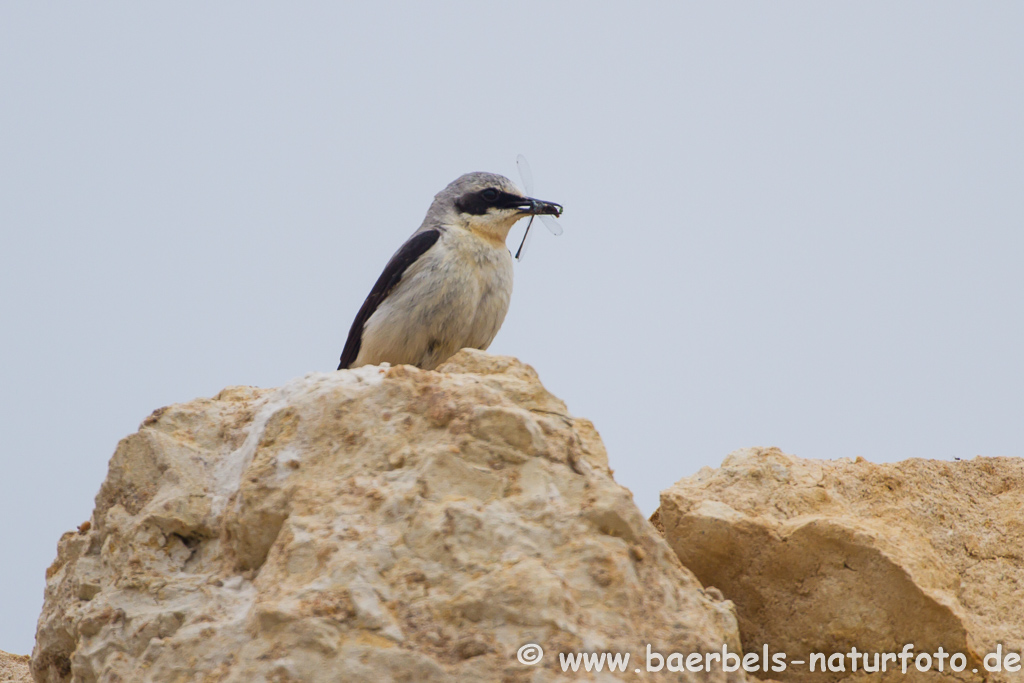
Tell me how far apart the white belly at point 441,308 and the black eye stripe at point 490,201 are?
17.5 inches

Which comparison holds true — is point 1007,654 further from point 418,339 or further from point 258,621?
point 418,339

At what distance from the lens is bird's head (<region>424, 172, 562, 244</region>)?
Answer: 7.63 meters

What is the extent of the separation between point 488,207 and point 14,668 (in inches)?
170

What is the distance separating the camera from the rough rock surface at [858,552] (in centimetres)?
427

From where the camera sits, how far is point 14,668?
5730 millimetres

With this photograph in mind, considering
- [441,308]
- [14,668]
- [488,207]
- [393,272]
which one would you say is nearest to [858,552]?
[441,308]

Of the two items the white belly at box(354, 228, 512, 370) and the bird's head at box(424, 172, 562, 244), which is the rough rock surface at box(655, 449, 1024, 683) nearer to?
the white belly at box(354, 228, 512, 370)

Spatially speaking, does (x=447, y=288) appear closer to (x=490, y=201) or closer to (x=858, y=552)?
(x=490, y=201)

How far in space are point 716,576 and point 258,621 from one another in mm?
2144

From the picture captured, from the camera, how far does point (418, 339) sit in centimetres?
704

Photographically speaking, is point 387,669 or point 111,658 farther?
point 111,658

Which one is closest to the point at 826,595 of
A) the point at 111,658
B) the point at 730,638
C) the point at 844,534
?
the point at 844,534

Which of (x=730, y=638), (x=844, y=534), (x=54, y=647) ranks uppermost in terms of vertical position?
(x=844, y=534)

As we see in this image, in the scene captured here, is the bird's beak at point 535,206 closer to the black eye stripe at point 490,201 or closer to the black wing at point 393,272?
the black eye stripe at point 490,201
